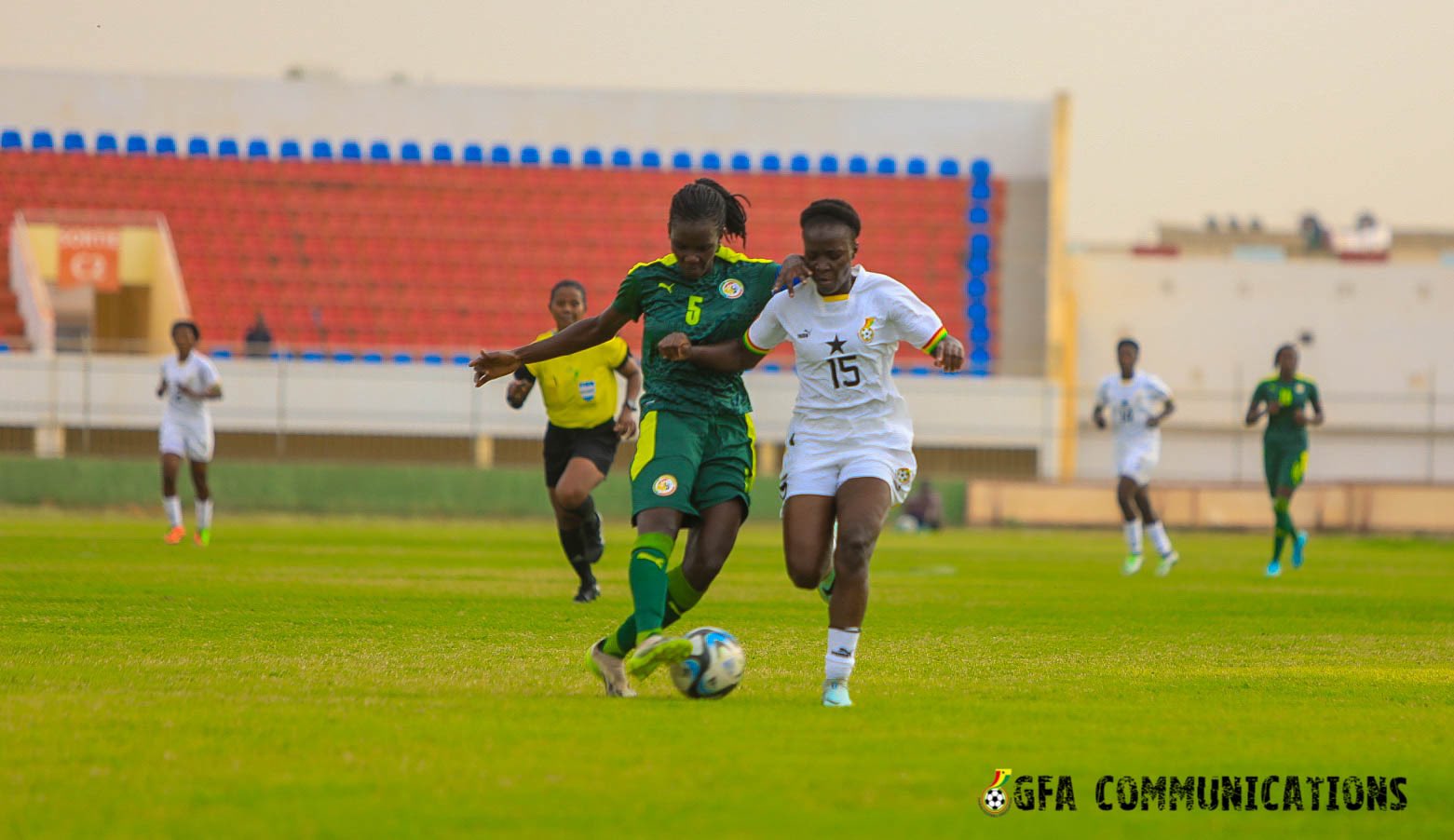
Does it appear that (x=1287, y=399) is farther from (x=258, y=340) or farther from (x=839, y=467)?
(x=258, y=340)

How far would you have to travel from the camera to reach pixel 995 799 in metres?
5.07

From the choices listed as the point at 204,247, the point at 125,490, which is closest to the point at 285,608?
the point at 125,490

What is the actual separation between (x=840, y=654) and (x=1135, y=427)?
1315cm

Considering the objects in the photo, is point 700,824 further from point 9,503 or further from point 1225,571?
point 9,503

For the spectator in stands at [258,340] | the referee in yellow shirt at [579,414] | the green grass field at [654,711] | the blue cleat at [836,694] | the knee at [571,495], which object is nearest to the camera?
the green grass field at [654,711]

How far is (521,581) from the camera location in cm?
1525

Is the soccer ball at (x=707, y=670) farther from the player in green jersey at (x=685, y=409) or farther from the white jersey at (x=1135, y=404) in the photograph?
the white jersey at (x=1135, y=404)

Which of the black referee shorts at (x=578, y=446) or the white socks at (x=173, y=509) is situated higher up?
the black referee shorts at (x=578, y=446)

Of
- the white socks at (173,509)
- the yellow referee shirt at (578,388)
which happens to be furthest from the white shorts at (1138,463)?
the white socks at (173,509)

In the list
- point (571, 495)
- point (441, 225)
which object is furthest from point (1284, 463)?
point (441, 225)

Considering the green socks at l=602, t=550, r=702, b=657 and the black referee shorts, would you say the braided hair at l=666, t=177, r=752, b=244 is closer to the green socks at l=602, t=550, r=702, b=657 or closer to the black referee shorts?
the green socks at l=602, t=550, r=702, b=657

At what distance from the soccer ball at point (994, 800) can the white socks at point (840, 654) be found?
1.98m

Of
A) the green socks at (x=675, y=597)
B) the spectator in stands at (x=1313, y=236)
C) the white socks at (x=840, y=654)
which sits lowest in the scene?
the white socks at (x=840, y=654)

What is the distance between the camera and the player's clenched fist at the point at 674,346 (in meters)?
7.39
